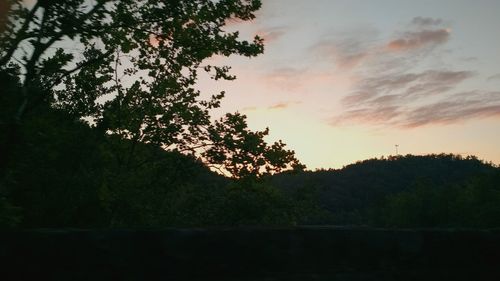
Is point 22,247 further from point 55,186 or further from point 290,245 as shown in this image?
point 55,186

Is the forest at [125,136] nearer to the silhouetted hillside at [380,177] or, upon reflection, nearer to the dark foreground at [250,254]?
the dark foreground at [250,254]

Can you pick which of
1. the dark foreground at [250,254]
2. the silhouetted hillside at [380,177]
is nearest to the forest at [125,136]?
the dark foreground at [250,254]

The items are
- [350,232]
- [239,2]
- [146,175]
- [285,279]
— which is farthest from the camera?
[146,175]

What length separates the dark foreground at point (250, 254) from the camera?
7.27 ft

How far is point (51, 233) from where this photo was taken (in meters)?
2.24

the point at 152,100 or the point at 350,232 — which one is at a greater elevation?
the point at 152,100

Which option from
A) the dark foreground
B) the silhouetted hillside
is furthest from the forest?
the silhouetted hillside

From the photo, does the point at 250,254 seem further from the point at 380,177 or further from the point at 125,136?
the point at 380,177

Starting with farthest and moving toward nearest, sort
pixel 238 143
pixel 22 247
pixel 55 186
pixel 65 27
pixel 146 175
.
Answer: pixel 146 175 < pixel 238 143 < pixel 55 186 < pixel 65 27 < pixel 22 247

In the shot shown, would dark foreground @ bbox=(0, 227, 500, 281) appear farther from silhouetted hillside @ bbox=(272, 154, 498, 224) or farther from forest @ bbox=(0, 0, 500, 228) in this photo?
silhouetted hillside @ bbox=(272, 154, 498, 224)

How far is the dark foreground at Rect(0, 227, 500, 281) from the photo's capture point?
2215mm

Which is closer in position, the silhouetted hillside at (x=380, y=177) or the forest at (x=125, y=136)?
the forest at (x=125, y=136)

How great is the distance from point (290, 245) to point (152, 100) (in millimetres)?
13665

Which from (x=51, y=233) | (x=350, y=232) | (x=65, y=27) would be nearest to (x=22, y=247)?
(x=51, y=233)
